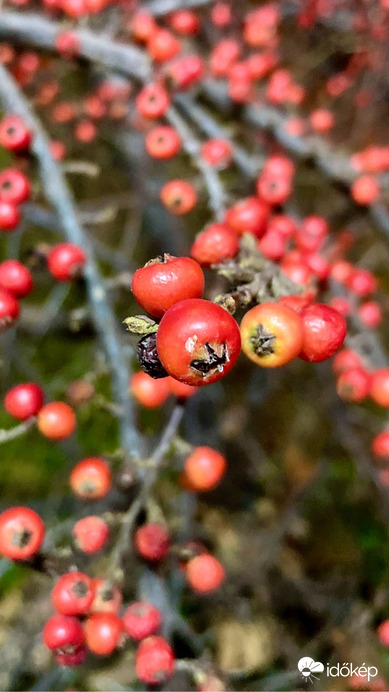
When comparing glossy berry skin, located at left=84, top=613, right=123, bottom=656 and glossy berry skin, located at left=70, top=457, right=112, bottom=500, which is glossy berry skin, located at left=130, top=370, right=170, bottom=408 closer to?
glossy berry skin, located at left=70, top=457, right=112, bottom=500

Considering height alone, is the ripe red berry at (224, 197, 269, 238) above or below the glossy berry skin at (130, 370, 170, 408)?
above

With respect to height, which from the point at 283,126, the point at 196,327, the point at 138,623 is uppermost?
the point at 283,126

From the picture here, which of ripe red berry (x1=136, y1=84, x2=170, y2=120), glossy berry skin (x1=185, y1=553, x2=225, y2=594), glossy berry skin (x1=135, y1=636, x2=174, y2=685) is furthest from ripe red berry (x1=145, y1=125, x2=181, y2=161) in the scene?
glossy berry skin (x1=135, y1=636, x2=174, y2=685)

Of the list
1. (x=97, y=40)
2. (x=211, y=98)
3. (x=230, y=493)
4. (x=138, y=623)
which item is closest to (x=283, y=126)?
(x=211, y=98)

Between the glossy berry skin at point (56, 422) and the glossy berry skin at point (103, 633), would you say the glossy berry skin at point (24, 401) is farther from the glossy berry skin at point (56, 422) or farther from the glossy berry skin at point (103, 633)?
the glossy berry skin at point (103, 633)

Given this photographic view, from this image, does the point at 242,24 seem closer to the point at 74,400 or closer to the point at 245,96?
the point at 245,96

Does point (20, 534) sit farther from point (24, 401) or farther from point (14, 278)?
point (14, 278)

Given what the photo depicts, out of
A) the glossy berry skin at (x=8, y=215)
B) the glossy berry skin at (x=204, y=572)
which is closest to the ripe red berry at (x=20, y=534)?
the glossy berry skin at (x=204, y=572)

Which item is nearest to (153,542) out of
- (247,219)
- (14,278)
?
(14,278)
